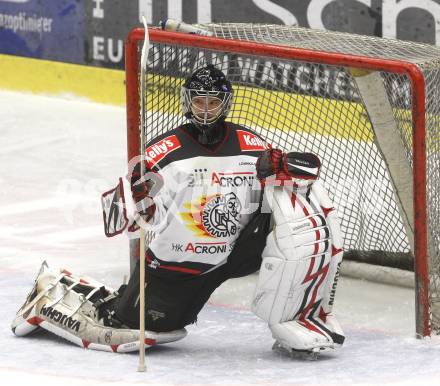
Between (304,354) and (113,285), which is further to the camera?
(113,285)

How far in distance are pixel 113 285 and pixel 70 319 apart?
45.3 inches

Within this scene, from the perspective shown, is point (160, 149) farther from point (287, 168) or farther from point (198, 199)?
point (287, 168)

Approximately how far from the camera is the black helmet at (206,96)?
576 centimetres

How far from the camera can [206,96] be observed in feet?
18.9

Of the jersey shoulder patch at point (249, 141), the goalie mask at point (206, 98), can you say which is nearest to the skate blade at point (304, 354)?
the jersey shoulder patch at point (249, 141)

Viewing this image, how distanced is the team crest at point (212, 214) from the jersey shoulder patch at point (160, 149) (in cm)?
22

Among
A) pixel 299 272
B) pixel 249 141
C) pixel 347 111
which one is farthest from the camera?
pixel 347 111

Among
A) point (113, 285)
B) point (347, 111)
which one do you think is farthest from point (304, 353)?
point (347, 111)

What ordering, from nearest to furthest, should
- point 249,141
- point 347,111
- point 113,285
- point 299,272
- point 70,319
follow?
point 299,272
point 249,141
point 70,319
point 113,285
point 347,111

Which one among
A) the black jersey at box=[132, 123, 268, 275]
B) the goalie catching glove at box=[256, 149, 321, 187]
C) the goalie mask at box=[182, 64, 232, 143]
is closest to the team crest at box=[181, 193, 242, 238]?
the black jersey at box=[132, 123, 268, 275]

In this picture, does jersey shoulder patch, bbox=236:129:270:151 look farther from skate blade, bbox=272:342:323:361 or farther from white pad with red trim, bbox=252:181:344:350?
skate blade, bbox=272:342:323:361

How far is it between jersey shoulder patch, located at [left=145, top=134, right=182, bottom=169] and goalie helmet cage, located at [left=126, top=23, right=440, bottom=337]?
0.35 m

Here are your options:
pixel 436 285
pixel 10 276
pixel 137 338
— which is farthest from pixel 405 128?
pixel 10 276

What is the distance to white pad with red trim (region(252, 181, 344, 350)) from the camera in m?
5.70
